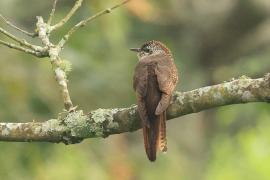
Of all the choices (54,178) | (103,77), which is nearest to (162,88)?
(54,178)

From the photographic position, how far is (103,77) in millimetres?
12125

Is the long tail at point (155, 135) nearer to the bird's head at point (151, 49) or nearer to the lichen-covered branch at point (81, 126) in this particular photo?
the lichen-covered branch at point (81, 126)

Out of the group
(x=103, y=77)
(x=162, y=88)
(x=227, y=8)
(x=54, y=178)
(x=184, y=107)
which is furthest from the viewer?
(x=227, y=8)

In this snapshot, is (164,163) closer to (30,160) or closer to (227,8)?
(227,8)

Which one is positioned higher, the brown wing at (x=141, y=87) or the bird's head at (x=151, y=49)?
the bird's head at (x=151, y=49)

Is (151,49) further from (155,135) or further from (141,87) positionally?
(155,135)

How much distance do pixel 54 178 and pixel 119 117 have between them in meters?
4.82

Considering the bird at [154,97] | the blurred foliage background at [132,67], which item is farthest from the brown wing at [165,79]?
the blurred foliage background at [132,67]

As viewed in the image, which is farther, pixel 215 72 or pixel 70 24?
pixel 215 72

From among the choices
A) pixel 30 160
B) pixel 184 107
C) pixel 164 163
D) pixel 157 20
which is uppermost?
pixel 157 20

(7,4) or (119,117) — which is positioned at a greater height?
(7,4)

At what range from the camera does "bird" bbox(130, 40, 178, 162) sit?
19.9ft

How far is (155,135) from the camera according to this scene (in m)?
6.16

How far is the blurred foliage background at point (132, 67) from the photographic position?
10.6 metres
